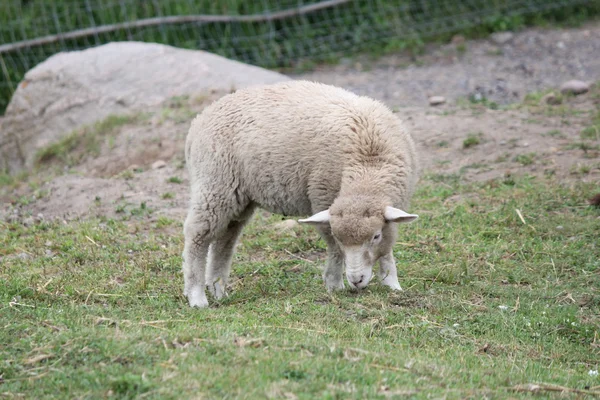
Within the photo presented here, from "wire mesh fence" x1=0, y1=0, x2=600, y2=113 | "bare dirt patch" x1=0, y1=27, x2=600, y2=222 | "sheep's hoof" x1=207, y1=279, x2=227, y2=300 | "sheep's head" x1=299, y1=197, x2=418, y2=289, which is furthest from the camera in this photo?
"wire mesh fence" x1=0, y1=0, x2=600, y2=113

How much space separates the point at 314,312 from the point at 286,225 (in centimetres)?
262

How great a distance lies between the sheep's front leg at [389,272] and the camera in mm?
7258

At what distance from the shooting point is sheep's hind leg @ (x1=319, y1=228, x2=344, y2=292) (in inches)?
281

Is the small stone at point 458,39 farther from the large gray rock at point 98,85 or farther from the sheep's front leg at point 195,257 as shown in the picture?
the sheep's front leg at point 195,257

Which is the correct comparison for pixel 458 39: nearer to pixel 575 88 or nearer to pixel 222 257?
pixel 575 88

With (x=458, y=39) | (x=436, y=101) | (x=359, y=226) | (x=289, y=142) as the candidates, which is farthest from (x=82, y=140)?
(x=458, y=39)

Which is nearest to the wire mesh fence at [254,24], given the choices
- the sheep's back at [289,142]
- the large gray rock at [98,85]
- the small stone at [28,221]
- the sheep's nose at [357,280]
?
the large gray rock at [98,85]

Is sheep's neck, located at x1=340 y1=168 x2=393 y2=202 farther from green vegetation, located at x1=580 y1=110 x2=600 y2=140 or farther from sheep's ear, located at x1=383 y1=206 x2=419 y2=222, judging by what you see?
green vegetation, located at x1=580 y1=110 x2=600 y2=140

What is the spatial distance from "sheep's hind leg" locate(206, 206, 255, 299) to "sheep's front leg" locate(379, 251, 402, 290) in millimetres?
1254

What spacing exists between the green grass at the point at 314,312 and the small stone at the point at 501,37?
674cm

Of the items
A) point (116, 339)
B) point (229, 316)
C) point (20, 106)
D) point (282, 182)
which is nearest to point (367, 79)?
point (20, 106)

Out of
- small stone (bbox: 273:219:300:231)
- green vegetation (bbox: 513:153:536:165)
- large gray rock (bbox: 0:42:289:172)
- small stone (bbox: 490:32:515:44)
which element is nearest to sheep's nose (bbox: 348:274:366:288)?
small stone (bbox: 273:219:300:231)

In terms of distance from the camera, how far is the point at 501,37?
15.8 meters

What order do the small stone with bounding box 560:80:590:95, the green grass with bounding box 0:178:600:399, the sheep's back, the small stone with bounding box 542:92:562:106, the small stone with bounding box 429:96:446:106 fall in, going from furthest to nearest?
the small stone with bounding box 429:96:446:106, the small stone with bounding box 560:80:590:95, the small stone with bounding box 542:92:562:106, the sheep's back, the green grass with bounding box 0:178:600:399
